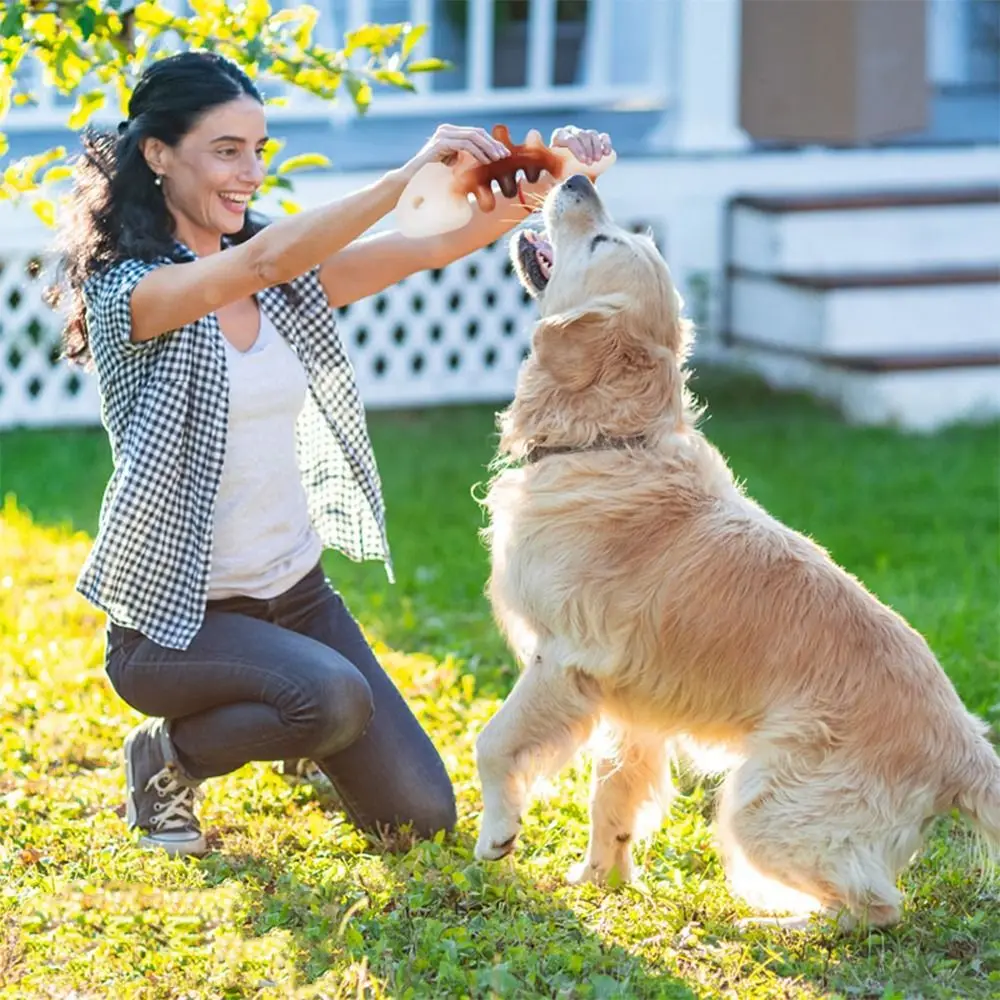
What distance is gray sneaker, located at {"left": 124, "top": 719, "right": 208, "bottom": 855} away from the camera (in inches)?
167

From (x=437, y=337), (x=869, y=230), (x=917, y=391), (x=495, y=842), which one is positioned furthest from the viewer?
(x=437, y=337)

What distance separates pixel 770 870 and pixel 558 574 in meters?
0.80

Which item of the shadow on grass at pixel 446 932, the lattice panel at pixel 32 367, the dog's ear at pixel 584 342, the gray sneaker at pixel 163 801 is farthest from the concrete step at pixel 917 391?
the gray sneaker at pixel 163 801

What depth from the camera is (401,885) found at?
402cm

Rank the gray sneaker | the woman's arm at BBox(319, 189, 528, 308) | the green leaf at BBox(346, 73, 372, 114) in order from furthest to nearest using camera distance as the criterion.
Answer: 1. the green leaf at BBox(346, 73, 372, 114)
2. the woman's arm at BBox(319, 189, 528, 308)
3. the gray sneaker

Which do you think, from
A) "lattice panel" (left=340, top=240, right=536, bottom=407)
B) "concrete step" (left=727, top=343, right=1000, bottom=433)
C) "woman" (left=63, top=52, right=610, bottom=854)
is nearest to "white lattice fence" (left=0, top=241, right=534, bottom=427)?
"lattice panel" (left=340, top=240, right=536, bottom=407)

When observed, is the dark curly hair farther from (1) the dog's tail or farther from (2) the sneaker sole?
(1) the dog's tail

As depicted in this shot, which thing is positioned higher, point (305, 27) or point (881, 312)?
point (305, 27)

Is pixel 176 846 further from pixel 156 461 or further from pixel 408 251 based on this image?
pixel 408 251

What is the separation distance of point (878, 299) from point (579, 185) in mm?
5937

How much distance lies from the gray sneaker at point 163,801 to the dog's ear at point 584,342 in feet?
4.47

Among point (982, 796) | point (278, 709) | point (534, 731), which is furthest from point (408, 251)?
point (982, 796)

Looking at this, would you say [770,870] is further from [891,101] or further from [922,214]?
[891,101]

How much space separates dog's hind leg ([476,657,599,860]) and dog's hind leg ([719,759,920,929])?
0.41 metres
